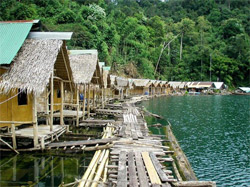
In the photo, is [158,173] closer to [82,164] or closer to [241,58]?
[82,164]

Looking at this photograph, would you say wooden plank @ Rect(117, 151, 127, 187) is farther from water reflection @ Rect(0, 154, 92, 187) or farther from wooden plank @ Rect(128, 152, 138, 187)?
water reflection @ Rect(0, 154, 92, 187)

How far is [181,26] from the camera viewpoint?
85.0 m

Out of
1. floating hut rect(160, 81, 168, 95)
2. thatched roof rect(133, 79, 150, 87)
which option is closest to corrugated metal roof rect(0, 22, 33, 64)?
thatched roof rect(133, 79, 150, 87)

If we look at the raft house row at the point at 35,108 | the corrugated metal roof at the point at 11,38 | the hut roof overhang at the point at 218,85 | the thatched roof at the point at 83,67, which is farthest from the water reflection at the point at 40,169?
the hut roof overhang at the point at 218,85

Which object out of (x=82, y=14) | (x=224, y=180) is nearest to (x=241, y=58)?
(x=82, y=14)

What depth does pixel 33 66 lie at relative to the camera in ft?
29.5

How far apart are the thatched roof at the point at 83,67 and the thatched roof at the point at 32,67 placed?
4821 millimetres

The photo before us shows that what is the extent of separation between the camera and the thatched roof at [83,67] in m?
14.7

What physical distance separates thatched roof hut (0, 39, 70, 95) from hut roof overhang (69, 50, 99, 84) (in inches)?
189

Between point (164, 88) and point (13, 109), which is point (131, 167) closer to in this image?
point (13, 109)

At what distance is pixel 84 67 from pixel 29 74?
6.86 meters

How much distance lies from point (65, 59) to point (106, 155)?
5.03 metres

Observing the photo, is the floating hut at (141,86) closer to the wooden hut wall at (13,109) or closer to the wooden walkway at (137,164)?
the wooden hut wall at (13,109)

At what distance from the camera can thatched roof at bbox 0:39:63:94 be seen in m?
Answer: 8.48
